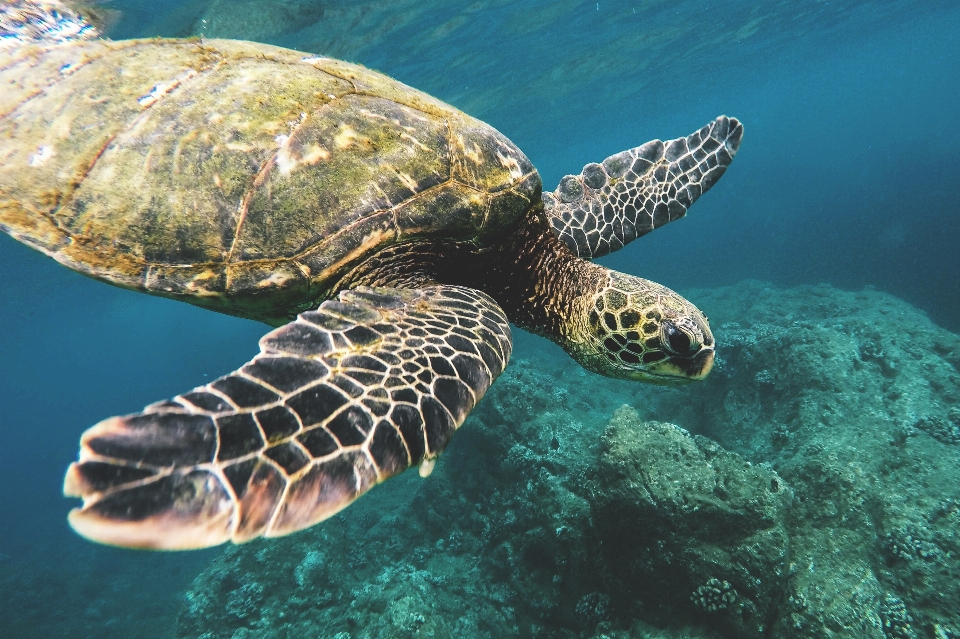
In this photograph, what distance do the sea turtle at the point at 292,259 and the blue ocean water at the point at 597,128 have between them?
31.9ft

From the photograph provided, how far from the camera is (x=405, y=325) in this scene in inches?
88.4

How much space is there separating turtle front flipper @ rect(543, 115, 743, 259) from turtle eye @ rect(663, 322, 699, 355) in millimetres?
1596

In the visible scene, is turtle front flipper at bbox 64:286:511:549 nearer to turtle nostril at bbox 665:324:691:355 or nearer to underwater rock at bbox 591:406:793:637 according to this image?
turtle nostril at bbox 665:324:691:355

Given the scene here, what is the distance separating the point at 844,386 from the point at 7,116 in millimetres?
11470

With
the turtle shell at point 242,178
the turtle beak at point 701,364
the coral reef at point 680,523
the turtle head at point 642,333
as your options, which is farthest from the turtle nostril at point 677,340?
the coral reef at point 680,523

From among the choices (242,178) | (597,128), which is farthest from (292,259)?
(597,128)

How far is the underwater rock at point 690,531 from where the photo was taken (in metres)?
4.59

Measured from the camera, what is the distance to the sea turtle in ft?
4.46

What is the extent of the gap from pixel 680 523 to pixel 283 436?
477 centimetres

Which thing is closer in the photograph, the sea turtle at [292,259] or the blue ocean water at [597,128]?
the sea turtle at [292,259]

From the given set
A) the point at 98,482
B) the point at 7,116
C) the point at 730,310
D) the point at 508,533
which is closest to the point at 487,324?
the point at 98,482

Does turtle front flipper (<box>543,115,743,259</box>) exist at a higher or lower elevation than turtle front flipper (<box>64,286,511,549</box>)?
higher

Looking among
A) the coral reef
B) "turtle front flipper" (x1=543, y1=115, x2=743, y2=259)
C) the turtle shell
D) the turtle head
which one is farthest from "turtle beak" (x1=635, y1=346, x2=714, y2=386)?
the coral reef

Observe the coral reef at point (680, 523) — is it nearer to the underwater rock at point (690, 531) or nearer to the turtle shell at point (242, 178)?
the underwater rock at point (690, 531)
